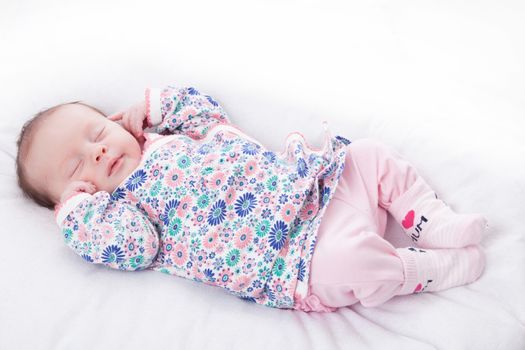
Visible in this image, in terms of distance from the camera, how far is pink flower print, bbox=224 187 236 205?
118 centimetres

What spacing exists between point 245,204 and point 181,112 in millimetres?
341

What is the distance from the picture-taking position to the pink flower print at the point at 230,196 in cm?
118

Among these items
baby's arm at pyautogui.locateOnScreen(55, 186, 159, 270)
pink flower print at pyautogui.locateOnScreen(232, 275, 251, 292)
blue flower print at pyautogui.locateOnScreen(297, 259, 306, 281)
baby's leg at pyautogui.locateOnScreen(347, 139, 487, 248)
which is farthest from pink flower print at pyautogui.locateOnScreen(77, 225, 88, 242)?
baby's leg at pyautogui.locateOnScreen(347, 139, 487, 248)

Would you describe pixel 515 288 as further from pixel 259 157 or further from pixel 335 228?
pixel 259 157

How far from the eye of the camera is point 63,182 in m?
1.25

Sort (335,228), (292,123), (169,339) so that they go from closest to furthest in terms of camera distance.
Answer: (169,339) < (335,228) < (292,123)

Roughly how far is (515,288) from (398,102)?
605 mm

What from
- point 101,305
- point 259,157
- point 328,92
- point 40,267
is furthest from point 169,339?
point 328,92

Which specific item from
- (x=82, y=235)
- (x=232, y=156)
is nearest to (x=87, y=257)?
(x=82, y=235)

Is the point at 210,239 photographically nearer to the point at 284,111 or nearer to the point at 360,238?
the point at 360,238

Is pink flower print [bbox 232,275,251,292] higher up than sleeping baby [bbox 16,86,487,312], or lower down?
lower down

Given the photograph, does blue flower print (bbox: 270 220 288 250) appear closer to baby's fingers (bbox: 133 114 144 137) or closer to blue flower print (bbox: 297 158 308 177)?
blue flower print (bbox: 297 158 308 177)

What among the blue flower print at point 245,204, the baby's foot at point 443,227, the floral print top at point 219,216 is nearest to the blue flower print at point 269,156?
the floral print top at point 219,216

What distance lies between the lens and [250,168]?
122 cm
